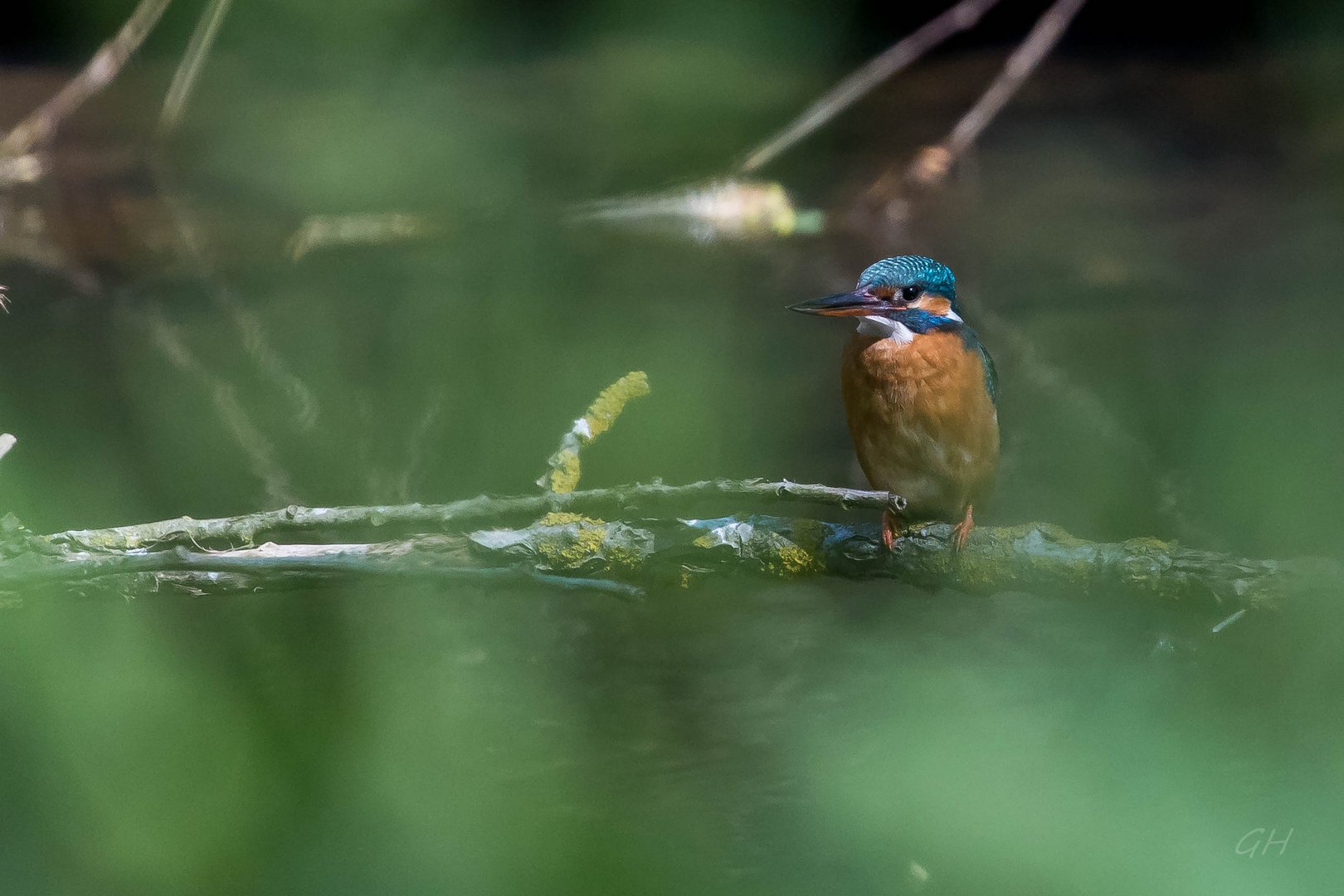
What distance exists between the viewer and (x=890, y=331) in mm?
1119

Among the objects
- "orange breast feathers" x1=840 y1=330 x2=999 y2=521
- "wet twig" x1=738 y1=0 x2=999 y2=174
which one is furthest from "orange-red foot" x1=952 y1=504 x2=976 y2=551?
"wet twig" x1=738 y1=0 x2=999 y2=174

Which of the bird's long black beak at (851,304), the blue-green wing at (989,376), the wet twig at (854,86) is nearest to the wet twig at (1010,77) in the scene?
the wet twig at (854,86)

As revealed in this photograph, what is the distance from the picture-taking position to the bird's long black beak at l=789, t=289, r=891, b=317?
93 cm

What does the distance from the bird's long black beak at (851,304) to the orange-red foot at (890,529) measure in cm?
17

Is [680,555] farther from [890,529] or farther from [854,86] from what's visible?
[854,86]

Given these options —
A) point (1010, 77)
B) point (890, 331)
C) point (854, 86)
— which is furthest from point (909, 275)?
point (854, 86)

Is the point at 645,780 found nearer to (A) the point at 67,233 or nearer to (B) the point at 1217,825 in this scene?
(B) the point at 1217,825

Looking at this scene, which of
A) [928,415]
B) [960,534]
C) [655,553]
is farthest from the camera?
[928,415]

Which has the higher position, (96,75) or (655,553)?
(96,75)

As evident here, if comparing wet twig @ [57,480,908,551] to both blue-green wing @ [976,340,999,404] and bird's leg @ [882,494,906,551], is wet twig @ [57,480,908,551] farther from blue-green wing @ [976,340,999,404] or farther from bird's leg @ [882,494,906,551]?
blue-green wing @ [976,340,999,404]

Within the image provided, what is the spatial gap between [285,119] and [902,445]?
2.52 feet

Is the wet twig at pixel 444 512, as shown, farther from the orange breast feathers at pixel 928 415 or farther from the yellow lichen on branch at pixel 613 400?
the orange breast feathers at pixel 928 415

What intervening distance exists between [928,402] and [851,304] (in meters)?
0.18

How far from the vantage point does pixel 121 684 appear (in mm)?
279
